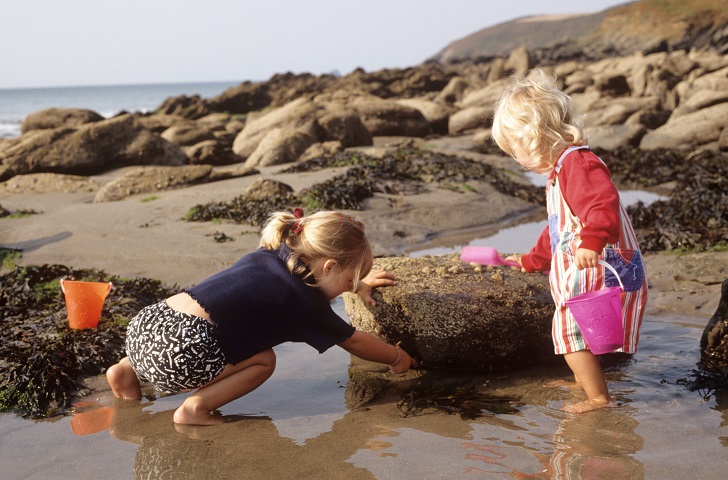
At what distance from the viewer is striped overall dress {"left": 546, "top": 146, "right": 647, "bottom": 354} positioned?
12.6ft

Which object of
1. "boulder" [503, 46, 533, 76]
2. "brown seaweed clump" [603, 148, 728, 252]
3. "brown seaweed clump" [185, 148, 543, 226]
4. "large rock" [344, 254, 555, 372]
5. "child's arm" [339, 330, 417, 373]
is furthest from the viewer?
"boulder" [503, 46, 533, 76]

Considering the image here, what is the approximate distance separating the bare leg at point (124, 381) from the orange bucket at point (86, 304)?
97 centimetres

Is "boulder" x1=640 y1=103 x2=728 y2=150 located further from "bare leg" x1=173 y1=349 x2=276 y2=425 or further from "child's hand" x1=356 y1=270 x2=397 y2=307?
"bare leg" x1=173 y1=349 x2=276 y2=425

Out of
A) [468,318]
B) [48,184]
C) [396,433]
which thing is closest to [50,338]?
[396,433]

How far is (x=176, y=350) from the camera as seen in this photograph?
3746 mm

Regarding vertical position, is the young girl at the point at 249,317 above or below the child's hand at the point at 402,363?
above

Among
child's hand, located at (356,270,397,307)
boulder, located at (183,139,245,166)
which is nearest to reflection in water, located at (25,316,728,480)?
child's hand, located at (356,270,397,307)

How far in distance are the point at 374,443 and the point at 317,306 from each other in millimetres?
778

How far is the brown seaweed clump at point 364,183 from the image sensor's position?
357 inches

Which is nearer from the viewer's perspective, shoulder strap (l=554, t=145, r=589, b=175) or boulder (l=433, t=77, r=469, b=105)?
shoulder strap (l=554, t=145, r=589, b=175)

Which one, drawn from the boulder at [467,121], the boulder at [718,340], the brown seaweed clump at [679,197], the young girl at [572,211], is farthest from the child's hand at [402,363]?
the boulder at [467,121]

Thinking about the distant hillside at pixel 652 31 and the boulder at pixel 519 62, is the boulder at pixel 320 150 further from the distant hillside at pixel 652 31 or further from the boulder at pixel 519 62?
the distant hillside at pixel 652 31

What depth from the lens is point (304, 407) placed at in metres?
4.04

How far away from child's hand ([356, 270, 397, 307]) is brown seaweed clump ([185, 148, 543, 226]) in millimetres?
4148
